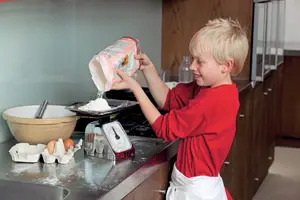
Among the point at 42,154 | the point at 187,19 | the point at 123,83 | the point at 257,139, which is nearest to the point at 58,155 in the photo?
the point at 42,154

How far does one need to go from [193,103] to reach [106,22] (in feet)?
→ 3.53

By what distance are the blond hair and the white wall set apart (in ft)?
11.9

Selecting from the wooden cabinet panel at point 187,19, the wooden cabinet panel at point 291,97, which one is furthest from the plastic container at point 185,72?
the wooden cabinet panel at point 291,97

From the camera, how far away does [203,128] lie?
1.87 meters

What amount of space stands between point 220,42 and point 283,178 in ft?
9.24

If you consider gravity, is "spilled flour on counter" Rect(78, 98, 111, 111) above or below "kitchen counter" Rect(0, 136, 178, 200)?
above

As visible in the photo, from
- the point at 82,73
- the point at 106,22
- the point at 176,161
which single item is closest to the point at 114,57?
the point at 176,161

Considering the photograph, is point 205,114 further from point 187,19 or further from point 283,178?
point 283,178

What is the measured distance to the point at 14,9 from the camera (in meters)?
2.07

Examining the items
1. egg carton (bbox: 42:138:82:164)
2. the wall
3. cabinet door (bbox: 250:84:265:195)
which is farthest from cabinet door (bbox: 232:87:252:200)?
egg carton (bbox: 42:138:82:164)

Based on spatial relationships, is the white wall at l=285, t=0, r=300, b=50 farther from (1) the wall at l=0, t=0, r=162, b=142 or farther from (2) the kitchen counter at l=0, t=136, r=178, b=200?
(2) the kitchen counter at l=0, t=136, r=178, b=200

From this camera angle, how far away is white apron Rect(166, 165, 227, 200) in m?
1.95

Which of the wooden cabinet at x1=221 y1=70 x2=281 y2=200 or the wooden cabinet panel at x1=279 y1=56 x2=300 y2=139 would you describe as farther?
the wooden cabinet panel at x1=279 y1=56 x2=300 y2=139

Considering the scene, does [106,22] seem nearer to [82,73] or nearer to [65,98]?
[82,73]
